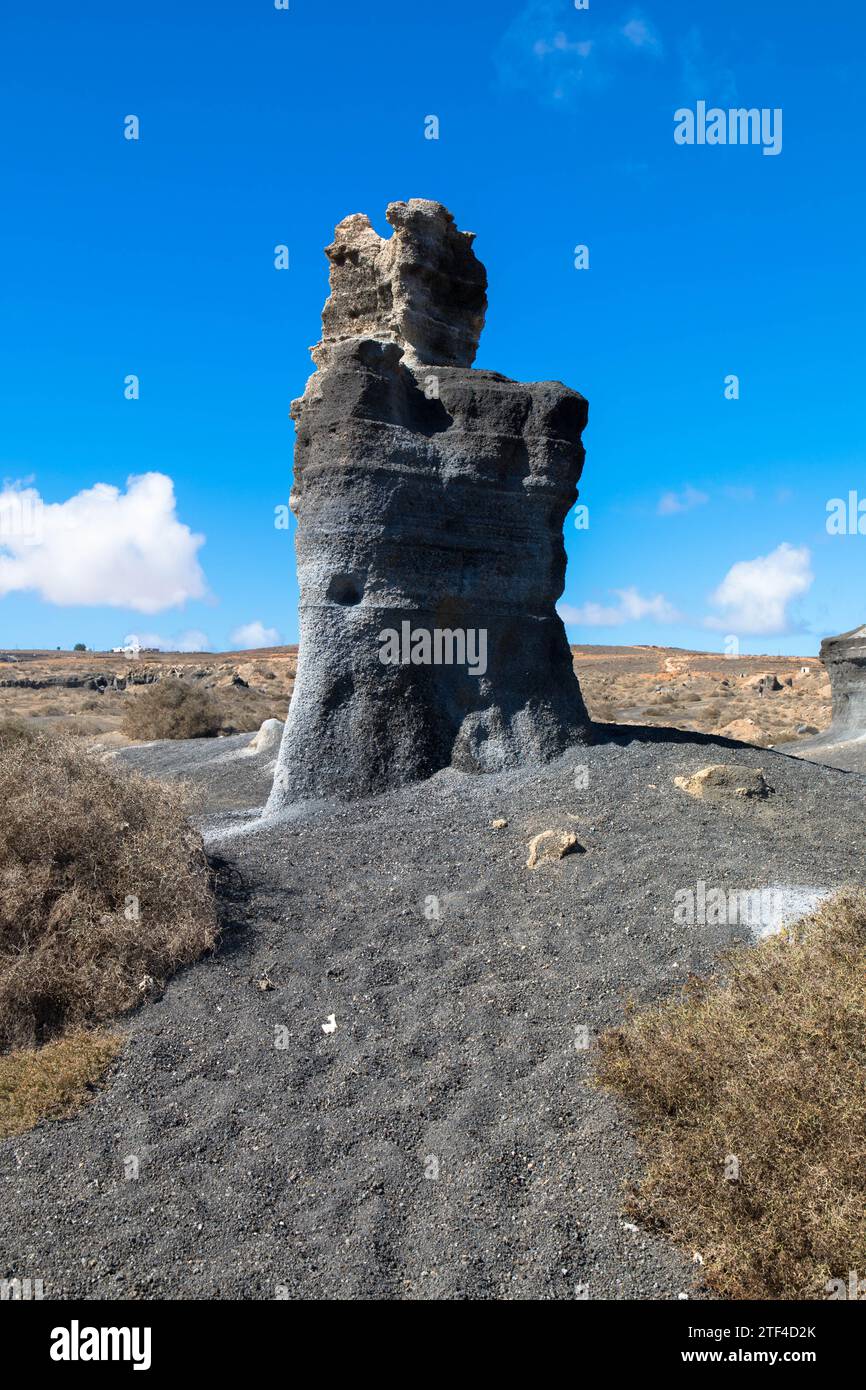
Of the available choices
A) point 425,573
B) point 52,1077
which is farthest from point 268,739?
point 52,1077

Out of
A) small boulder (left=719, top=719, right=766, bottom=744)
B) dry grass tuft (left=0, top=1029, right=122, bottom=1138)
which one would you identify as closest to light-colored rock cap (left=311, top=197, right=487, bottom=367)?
dry grass tuft (left=0, top=1029, right=122, bottom=1138)

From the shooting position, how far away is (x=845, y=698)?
19.6m

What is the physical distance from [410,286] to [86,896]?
26.6 ft

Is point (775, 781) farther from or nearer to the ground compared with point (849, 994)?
farther from the ground

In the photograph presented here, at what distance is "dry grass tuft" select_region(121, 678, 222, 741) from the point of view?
73.5ft

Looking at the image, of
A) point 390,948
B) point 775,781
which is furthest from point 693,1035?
point 775,781

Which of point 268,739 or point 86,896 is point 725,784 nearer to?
point 86,896

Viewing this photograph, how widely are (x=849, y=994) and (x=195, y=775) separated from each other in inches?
441

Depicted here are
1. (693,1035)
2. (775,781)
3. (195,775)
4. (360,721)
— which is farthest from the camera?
(195,775)

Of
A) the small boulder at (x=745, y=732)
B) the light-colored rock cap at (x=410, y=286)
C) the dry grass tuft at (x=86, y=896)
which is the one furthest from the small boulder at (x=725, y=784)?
the small boulder at (x=745, y=732)

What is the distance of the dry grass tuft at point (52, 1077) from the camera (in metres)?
5.00

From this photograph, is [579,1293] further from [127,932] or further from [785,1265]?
[127,932]
